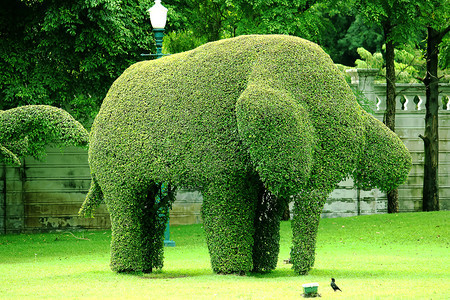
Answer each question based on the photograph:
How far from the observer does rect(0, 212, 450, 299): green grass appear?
804 cm

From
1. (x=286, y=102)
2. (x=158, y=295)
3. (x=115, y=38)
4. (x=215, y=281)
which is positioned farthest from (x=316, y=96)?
(x=115, y=38)

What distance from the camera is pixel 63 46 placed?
53.1 feet

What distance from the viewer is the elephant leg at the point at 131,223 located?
32.2 ft

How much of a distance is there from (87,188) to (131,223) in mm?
10492

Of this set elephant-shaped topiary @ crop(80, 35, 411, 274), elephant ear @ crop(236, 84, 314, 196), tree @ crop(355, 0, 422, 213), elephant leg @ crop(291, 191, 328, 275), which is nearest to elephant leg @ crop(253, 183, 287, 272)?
elephant-shaped topiary @ crop(80, 35, 411, 274)

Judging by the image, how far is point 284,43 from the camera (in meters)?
9.34

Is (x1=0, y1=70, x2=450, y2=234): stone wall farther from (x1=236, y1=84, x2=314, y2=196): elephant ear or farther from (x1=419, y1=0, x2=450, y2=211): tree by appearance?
(x1=236, y1=84, x2=314, y2=196): elephant ear

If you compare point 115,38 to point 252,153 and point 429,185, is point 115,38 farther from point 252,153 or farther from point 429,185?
point 429,185

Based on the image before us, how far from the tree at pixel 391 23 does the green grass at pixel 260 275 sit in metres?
3.03

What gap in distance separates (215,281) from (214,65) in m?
3.02

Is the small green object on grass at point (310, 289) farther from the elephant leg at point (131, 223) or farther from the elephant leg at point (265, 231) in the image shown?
the elephant leg at point (131, 223)

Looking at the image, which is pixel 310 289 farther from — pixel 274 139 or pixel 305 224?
pixel 274 139

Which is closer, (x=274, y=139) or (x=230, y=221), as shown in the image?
(x=274, y=139)

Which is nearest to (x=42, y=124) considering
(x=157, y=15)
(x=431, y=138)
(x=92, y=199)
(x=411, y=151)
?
(x=92, y=199)
